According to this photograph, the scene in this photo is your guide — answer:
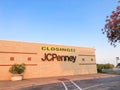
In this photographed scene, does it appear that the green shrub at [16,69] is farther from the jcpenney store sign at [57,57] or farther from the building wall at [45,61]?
the jcpenney store sign at [57,57]

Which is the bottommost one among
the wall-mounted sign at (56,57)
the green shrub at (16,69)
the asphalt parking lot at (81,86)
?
the asphalt parking lot at (81,86)

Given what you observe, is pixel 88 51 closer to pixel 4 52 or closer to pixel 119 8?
pixel 4 52

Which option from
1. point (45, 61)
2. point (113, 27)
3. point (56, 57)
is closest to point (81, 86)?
point (113, 27)

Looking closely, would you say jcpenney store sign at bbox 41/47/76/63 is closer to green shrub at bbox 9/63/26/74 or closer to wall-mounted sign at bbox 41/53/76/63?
wall-mounted sign at bbox 41/53/76/63

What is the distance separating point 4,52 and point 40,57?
5975mm

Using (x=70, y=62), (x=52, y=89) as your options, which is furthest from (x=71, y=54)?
(x=52, y=89)

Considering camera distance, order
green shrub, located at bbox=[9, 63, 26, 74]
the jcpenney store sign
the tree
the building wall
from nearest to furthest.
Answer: the tree
green shrub, located at bbox=[9, 63, 26, 74]
the building wall
the jcpenney store sign

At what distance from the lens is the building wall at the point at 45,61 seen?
2833 cm

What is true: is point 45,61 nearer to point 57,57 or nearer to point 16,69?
point 57,57

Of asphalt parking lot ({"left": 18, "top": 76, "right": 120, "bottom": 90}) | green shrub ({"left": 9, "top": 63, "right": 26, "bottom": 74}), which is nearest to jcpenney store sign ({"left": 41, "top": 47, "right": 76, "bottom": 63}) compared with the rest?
green shrub ({"left": 9, "top": 63, "right": 26, "bottom": 74})

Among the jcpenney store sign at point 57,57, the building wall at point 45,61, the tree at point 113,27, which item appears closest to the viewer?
the tree at point 113,27

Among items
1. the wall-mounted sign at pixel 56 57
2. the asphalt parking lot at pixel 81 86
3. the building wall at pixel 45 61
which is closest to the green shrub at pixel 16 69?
the building wall at pixel 45 61

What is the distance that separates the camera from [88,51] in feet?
130

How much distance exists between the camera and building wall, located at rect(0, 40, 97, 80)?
92.9 ft
